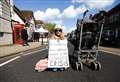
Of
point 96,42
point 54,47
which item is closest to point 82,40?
point 96,42

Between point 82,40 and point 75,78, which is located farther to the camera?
point 82,40

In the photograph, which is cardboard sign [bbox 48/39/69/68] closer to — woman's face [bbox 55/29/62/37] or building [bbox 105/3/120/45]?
woman's face [bbox 55/29/62/37]

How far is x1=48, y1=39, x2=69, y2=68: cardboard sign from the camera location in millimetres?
10281

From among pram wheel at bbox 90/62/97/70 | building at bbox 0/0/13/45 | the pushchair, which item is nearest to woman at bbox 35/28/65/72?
the pushchair

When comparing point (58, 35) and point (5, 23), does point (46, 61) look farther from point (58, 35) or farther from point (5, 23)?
point (5, 23)

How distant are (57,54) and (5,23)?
2562 cm

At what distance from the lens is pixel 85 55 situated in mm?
11281

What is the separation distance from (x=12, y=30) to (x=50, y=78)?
3130cm

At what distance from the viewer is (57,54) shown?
10.4m

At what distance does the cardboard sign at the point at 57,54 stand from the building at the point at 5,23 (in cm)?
2227

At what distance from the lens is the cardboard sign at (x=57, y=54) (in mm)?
10281

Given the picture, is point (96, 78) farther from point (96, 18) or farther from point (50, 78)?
point (96, 18)

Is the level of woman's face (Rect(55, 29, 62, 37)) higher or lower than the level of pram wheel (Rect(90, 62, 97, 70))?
higher

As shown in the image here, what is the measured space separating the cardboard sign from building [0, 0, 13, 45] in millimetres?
22270
